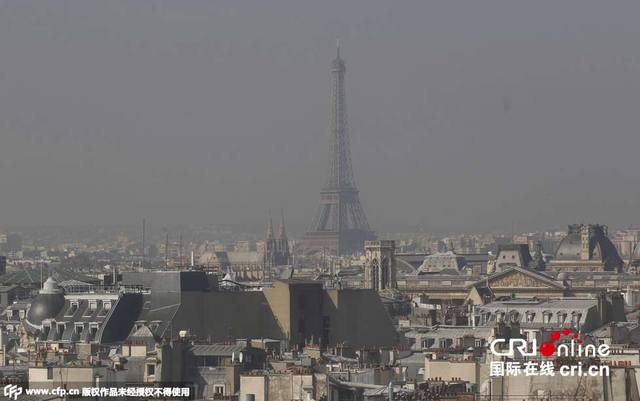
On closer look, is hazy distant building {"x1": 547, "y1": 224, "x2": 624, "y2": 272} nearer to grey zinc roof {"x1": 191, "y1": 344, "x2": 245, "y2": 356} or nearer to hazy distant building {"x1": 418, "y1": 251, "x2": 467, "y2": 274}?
hazy distant building {"x1": 418, "y1": 251, "x2": 467, "y2": 274}

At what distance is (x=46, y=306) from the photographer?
7894cm

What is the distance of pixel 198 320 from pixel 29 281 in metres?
40.9

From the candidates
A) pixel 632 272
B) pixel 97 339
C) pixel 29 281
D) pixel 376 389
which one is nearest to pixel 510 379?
pixel 376 389

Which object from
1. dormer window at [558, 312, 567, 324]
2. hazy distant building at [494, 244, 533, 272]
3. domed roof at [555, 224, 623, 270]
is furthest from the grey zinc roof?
domed roof at [555, 224, 623, 270]

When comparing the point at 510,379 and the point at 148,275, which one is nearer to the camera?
Result: the point at 510,379

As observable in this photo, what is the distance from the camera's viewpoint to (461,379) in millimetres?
48594

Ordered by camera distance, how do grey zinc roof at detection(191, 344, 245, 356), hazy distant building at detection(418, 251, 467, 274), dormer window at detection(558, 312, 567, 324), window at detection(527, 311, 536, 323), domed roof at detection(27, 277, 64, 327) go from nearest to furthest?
grey zinc roof at detection(191, 344, 245, 356) → domed roof at detection(27, 277, 64, 327) → dormer window at detection(558, 312, 567, 324) → window at detection(527, 311, 536, 323) → hazy distant building at detection(418, 251, 467, 274)

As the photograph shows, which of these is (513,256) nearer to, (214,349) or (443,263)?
(443,263)

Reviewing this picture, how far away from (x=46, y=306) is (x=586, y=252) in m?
107

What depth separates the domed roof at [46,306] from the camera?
78.3m

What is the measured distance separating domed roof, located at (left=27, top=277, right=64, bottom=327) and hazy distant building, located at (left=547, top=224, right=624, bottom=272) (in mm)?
98885

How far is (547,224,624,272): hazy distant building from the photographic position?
178 m

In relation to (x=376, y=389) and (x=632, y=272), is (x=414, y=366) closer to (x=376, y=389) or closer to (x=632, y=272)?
(x=376, y=389)

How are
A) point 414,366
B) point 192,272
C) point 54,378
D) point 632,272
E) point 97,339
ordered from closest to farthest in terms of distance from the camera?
point 54,378
point 414,366
point 97,339
point 192,272
point 632,272
